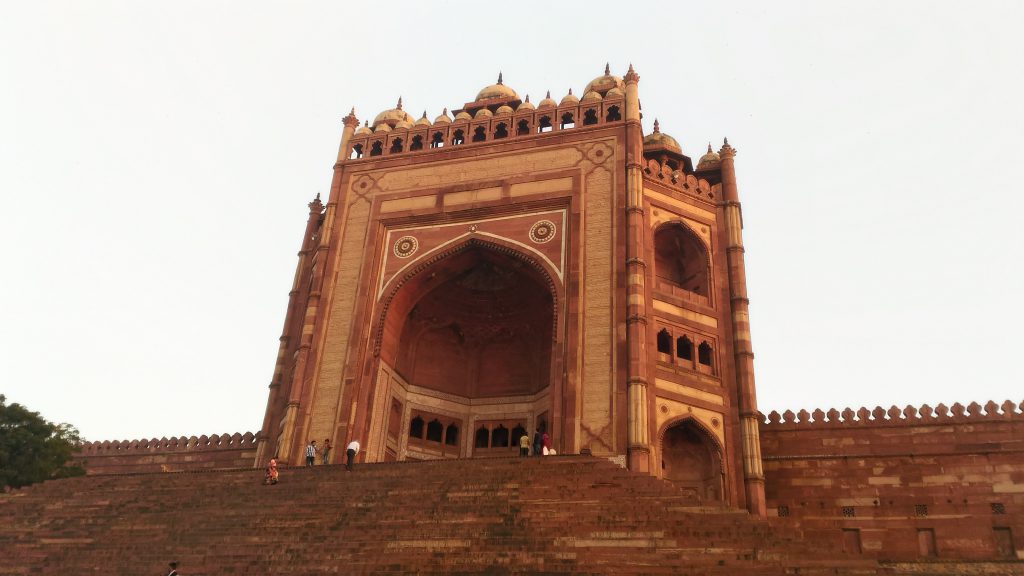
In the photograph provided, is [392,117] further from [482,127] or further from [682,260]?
[682,260]

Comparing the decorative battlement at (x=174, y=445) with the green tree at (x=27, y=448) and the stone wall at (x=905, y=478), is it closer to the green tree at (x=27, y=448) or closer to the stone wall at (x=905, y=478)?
the green tree at (x=27, y=448)

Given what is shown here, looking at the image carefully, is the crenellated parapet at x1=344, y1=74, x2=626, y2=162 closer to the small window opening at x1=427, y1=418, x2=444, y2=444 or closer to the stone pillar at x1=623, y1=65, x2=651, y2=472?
the stone pillar at x1=623, y1=65, x2=651, y2=472

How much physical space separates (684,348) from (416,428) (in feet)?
25.5

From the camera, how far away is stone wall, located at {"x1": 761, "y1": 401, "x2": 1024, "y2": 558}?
18.3 meters

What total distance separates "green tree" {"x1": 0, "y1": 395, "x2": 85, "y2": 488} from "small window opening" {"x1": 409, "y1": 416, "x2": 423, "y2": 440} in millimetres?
8932

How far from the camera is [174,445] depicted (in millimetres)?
25453

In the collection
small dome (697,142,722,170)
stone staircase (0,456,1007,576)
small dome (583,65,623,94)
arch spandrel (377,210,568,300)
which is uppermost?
small dome (583,65,623,94)

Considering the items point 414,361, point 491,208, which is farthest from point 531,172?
point 414,361

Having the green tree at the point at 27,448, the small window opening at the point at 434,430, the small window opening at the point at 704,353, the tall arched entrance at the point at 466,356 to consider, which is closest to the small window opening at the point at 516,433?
the tall arched entrance at the point at 466,356

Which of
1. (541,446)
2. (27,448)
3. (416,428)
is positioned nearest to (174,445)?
(27,448)

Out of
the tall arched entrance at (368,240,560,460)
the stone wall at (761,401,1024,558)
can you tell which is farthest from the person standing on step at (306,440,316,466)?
the stone wall at (761,401,1024,558)

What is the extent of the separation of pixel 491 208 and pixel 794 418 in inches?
368

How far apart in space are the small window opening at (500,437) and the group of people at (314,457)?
5.16 metres

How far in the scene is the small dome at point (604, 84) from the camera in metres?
25.8
